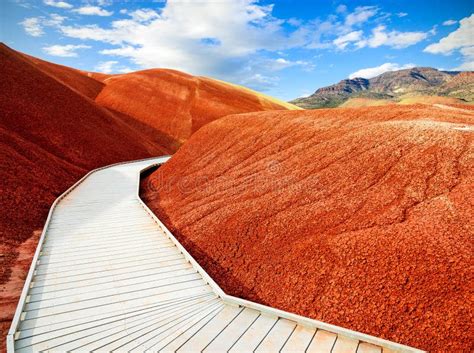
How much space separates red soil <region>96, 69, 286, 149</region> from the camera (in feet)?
165

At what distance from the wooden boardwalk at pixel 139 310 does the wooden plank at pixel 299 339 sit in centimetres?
2

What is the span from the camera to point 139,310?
6.00 metres

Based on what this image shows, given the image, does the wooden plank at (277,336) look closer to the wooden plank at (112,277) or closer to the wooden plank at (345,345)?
the wooden plank at (345,345)

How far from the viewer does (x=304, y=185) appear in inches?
419

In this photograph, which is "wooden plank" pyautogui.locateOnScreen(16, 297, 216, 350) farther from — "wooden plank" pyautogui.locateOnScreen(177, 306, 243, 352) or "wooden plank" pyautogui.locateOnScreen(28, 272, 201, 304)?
"wooden plank" pyautogui.locateOnScreen(28, 272, 201, 304)

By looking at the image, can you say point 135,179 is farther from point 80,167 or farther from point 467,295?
point 467,295

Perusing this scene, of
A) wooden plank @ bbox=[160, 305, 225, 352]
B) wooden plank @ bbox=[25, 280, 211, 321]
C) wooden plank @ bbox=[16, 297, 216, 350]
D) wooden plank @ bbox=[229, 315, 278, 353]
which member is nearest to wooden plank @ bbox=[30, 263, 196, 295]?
wooden plank @ bbox=[25, 280, 211, 321]

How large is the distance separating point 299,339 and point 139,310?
9.97 ft

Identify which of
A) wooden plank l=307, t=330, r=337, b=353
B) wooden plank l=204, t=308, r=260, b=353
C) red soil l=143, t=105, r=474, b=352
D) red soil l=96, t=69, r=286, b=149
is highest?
red soil l=96, t=69, r=286, b=149

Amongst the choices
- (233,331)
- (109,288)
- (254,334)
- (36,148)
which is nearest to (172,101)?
(36,148)

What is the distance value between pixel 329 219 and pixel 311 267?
1834 mm

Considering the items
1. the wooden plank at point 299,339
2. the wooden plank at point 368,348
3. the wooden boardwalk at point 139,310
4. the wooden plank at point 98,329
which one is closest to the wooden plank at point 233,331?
the wooden boardwalk at point 139,310

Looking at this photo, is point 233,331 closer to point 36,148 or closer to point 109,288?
point 109,288

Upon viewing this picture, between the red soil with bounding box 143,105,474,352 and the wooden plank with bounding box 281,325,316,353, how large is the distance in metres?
0.95
